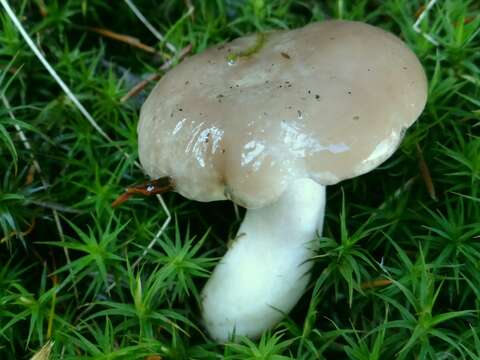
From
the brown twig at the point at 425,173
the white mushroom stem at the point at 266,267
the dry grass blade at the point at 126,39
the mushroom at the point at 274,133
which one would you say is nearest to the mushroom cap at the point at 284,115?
the mushroom at the point at 274,133

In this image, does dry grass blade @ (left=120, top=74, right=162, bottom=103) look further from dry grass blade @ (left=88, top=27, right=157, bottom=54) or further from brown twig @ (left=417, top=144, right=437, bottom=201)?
brown twig @ (left=417, top=144, right=437, bottom=201)

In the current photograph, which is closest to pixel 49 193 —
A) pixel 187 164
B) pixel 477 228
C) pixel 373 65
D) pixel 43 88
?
pixel 43 88

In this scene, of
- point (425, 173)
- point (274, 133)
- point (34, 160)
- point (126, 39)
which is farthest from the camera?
point (126, 39)

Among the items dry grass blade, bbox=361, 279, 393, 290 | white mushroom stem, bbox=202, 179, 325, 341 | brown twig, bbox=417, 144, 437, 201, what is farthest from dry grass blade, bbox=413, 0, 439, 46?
dry grass blade, bbox=361, 279, 393, 290

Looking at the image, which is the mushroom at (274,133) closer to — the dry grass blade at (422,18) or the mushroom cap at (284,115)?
the mushroom cap at (284,115)

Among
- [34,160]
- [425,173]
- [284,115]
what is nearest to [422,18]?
[425,173]

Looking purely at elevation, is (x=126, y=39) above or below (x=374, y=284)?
above

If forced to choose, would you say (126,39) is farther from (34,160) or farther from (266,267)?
(266,267)
